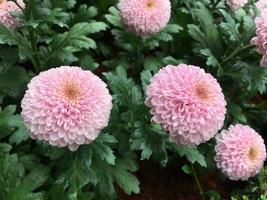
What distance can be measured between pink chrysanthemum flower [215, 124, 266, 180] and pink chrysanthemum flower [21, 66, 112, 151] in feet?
2.57

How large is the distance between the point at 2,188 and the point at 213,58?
1.23 meters

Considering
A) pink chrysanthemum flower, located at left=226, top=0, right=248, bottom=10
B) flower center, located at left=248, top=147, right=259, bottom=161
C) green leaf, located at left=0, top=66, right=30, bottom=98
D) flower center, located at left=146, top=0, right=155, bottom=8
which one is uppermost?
flower center, located at left=146, top=0, right=155, bottom=8

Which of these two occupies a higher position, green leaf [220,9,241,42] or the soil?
green leaf [220,9,241,42]

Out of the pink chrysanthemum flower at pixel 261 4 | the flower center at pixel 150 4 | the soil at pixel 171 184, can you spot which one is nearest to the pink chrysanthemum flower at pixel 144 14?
the flower center at pixel 150 4

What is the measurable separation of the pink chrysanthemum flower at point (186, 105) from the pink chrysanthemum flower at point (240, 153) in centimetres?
47

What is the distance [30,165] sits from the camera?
90.9 inches

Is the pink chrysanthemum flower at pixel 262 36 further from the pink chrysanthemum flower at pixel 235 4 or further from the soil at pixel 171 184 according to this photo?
the soil at pixel 171 184

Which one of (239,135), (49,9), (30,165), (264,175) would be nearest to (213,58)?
(239,135)

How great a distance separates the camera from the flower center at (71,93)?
72.6 inches

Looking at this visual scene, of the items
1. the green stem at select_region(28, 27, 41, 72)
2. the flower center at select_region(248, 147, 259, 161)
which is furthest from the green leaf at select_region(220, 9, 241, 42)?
the green stem at select_region(28, 27, 41, 72)

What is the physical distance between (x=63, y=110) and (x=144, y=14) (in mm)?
813

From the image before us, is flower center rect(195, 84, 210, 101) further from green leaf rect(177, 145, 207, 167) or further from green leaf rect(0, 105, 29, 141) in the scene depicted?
green leaf rect(0, 105, 29, 141)

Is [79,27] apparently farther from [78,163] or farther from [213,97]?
[213,97]

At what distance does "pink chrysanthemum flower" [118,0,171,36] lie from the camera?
95.9 inches
